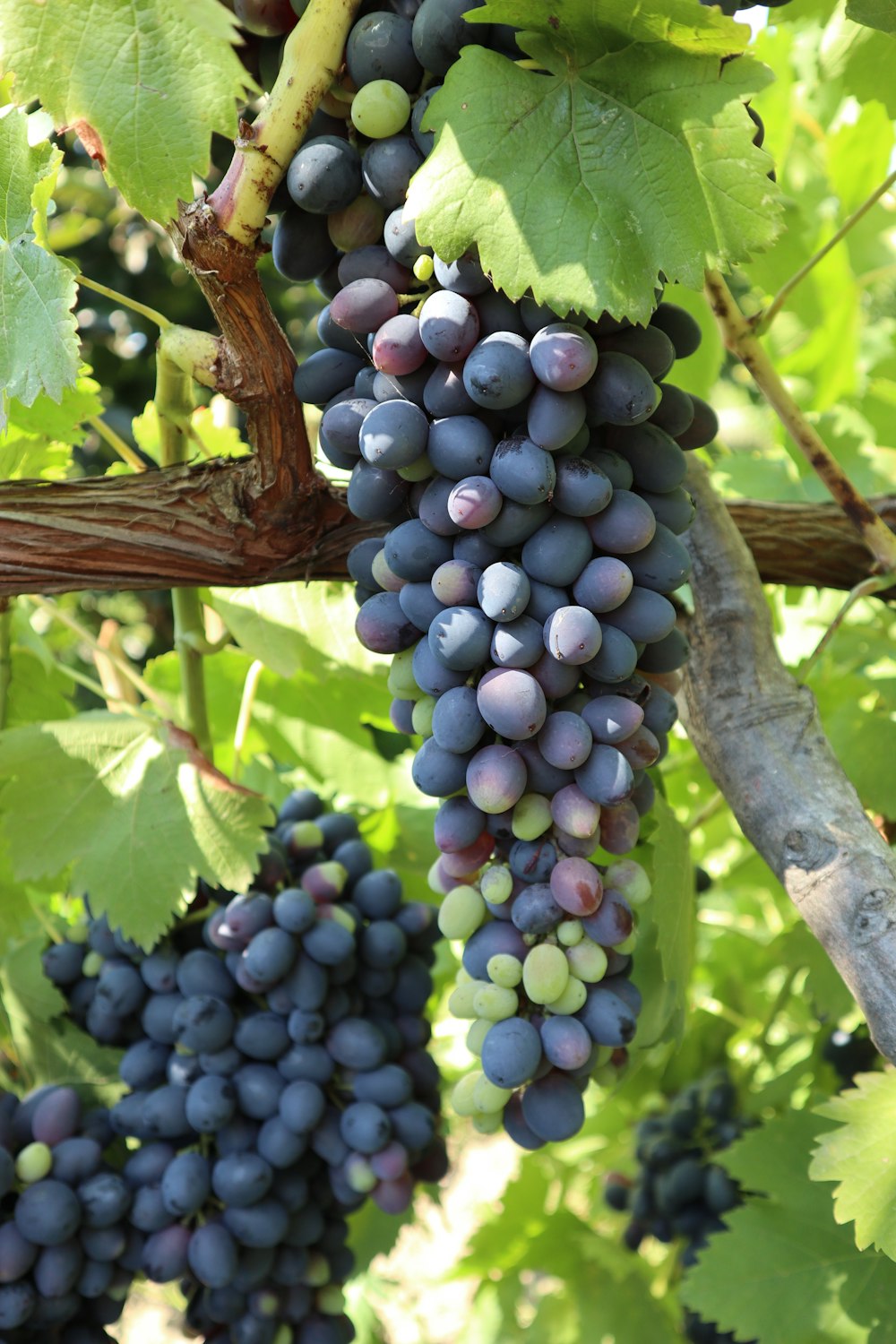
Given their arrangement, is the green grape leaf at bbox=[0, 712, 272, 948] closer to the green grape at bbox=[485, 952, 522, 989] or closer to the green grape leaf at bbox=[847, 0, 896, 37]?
the green grape at bbox=[485, 952, 522, 989]

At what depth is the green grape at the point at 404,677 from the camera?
2.18 ft

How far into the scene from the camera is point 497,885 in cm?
65

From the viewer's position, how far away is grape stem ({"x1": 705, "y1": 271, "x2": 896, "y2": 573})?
84cm

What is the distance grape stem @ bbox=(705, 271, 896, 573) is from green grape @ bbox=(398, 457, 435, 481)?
1.14 ft

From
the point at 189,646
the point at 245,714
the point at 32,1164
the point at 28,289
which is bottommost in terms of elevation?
the point at 32,1164

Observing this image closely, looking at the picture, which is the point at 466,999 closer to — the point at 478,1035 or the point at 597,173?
the point at 478,1035

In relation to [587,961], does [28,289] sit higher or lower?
higher

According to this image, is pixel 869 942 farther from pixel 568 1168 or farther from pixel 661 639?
pixel 568 1168

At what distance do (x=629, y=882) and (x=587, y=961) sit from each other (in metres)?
0.06

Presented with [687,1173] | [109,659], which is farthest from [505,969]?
[687,1173]

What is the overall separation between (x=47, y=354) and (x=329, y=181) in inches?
8.3

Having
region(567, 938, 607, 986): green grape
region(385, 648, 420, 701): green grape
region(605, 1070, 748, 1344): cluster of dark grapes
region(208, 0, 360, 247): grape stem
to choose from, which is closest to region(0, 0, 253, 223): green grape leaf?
region(208, 0, 360, 247): grape stem

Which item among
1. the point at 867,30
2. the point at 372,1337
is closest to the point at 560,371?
the point at 867,30

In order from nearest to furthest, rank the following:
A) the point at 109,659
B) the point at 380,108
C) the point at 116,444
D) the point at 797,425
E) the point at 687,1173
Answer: the point at 380,108 < the point at 797,425 < the point at 116,444 < the point at 109,659 < the point at 687,1173
